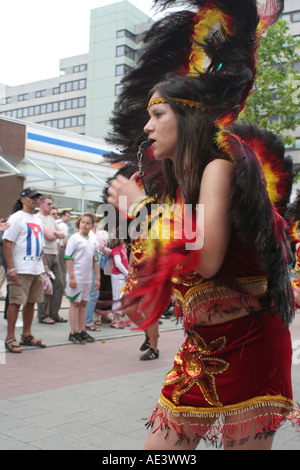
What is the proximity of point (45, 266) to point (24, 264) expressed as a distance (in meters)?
1.17

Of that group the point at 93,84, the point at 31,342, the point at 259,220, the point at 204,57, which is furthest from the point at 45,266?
the point at 93,84

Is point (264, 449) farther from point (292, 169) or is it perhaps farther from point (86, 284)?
point (86, 284)

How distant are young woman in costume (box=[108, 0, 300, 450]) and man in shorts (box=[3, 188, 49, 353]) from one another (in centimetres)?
458

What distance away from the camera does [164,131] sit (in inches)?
69.1

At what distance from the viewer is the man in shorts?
612cm

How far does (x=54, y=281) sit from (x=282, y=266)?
7155mm

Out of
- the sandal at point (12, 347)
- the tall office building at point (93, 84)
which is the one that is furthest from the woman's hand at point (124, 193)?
the tall office building at point (93, 84)

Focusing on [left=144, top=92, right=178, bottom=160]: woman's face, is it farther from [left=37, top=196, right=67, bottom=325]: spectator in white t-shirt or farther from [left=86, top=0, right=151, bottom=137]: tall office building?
[left=86, top=0, right=151, bottom=137]: tall office building

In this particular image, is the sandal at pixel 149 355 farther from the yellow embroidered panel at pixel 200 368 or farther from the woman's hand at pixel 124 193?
the woman's hand at pixel 124 193

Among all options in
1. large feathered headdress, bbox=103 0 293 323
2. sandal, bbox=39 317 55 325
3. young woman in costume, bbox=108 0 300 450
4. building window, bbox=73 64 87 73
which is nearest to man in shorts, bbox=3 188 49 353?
sandal, bbox=39 317 55 325

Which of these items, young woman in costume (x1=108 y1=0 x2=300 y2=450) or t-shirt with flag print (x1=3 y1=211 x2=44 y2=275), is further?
t-shirt with flag print (x1=3 y1=211 x2=44 y2=275)

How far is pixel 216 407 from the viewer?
1716 millimetres
